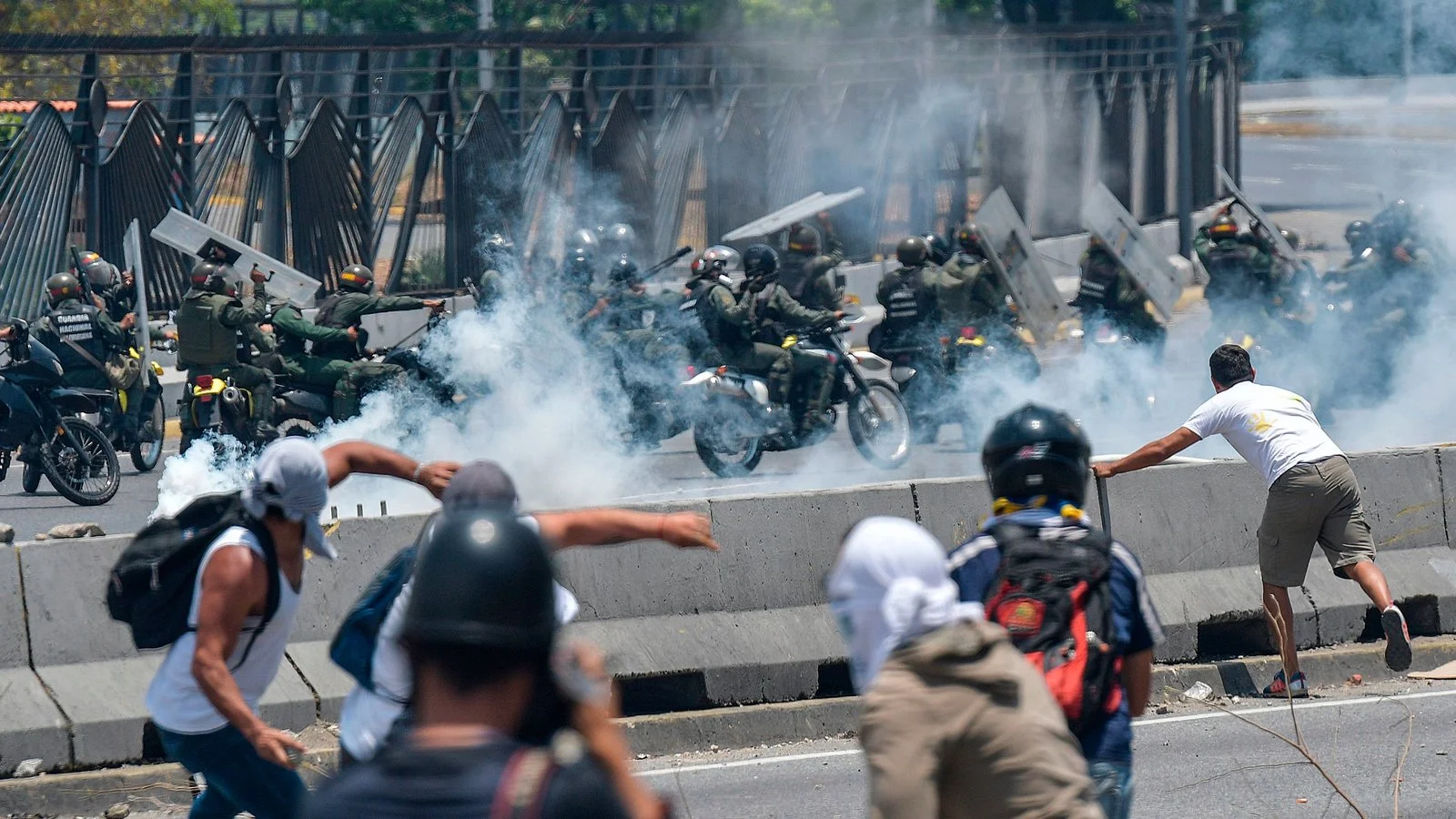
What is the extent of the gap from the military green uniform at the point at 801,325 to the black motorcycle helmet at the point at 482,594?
990cm

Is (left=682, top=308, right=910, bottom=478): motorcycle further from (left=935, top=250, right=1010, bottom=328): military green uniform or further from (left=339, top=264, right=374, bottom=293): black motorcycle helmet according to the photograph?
(left=339, top=264, right=374, bottom=293): black motorcycle helmet

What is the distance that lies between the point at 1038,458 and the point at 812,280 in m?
9.70

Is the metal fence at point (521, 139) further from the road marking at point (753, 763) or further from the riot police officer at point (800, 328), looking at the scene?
the road marking at point (753, 763)

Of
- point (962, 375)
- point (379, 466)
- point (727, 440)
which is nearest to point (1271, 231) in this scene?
point (962, 375)

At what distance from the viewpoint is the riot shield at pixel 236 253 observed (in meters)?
12.8

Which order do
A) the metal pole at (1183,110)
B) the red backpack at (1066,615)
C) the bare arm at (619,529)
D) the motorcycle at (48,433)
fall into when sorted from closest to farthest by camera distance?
1. the red backpack at (1066,615)
2. the bare arm at (619,529)
3. the motorcycle at (48,433)
4. the metal pole at (1183,110)

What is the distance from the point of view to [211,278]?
12.5 metres

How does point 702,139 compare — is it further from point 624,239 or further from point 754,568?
point 754,568

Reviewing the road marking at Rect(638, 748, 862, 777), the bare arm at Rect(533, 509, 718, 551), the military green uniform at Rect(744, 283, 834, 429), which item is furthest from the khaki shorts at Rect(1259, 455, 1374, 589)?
the military green uniform at Rect(744, 283, 834, 429)

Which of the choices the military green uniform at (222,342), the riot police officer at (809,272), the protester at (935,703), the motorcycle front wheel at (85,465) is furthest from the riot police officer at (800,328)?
the protester at (935,703)

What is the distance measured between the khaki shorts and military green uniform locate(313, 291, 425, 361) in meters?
6.64

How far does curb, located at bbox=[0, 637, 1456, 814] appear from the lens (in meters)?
6.18

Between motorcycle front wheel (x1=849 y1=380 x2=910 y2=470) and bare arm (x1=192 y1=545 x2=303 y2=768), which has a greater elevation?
bare arm (x1=192 y1=545 x2=303 y2=768)

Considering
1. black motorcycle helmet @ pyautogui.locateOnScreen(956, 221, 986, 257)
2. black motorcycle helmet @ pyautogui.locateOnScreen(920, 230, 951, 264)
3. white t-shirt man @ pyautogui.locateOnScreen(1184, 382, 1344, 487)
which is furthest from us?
black motorcycle helmet @ pyautogui.locateOnScreen(920, 230, 951, 264)
